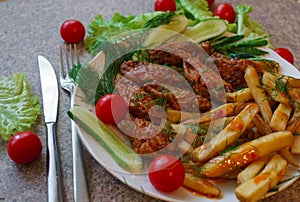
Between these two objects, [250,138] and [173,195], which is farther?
[250,138]

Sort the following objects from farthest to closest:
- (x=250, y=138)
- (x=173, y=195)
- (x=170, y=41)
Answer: (x=170, y=41) → (x=250, y=138) → (x=173, y=195)

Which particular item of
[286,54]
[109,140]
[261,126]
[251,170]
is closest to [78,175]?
[109,140]

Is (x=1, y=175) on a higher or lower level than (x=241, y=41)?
lower

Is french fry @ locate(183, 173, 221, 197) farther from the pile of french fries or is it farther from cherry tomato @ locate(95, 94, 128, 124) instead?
cherry tomato @ locate(95, 94, 128, 124)

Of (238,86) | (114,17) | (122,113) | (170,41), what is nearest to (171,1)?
(114,17)

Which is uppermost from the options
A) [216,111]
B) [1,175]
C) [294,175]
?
[216,111]

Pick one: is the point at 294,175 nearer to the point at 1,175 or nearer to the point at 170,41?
the point at 170,41

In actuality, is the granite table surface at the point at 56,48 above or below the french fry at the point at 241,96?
below

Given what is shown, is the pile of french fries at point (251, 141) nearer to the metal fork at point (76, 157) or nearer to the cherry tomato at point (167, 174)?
the cherry tomato at point (167, 174)

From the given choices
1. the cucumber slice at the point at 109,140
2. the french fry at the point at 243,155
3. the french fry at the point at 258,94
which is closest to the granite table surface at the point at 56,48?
the cucumber slice at the point at 109,140
